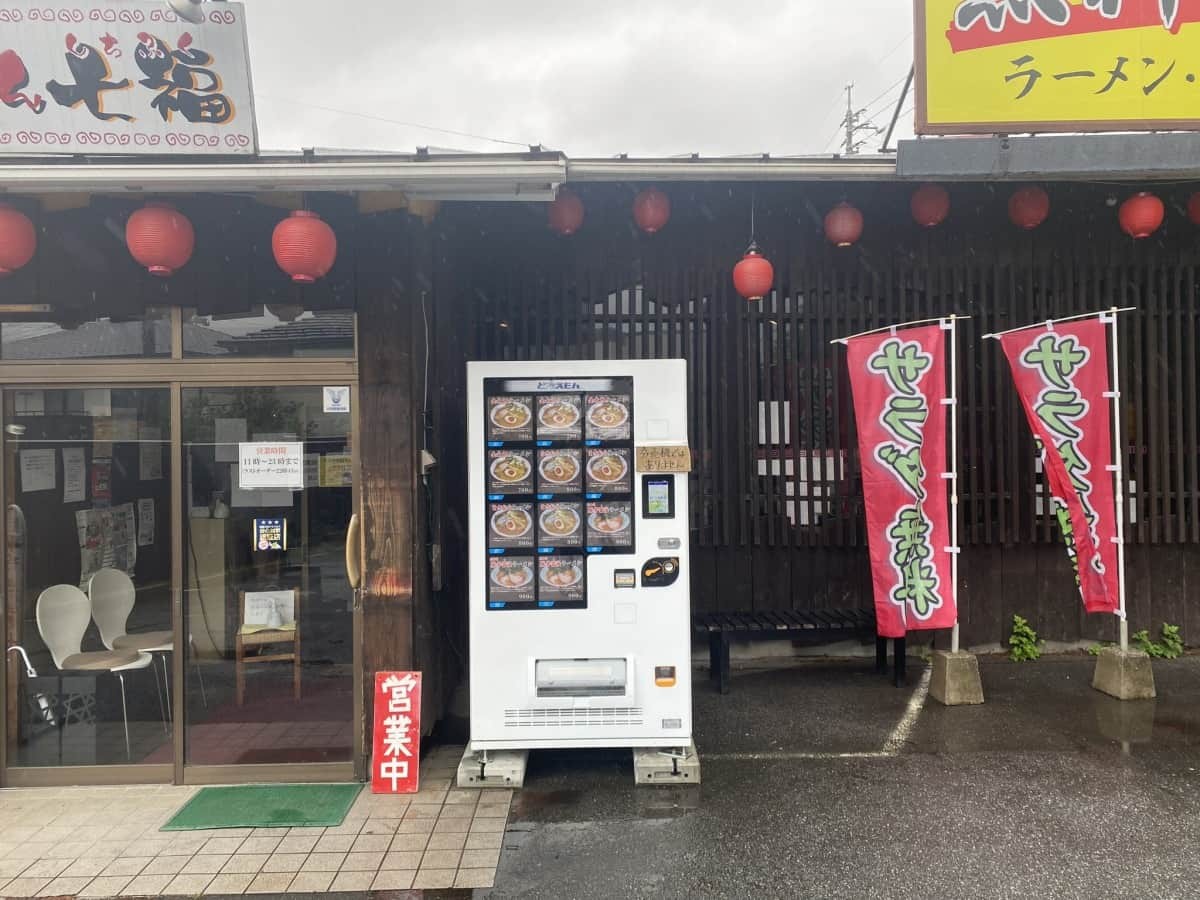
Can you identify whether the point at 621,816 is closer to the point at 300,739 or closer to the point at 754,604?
the point at 300,739

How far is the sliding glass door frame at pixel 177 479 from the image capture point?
14.0 feet

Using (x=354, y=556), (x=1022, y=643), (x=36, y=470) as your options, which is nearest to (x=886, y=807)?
(x=1022, y=643)

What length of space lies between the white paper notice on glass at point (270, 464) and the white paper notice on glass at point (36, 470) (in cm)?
119

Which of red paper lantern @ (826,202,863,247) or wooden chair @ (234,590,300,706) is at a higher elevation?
red paper lantern @ (826,202,863,247)

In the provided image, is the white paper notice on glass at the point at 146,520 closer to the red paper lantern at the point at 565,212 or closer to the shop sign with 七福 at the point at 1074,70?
the red paper lantern at the point at 565,212

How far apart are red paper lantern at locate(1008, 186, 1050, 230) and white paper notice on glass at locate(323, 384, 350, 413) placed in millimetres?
4817

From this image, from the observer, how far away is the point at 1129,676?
5.27m

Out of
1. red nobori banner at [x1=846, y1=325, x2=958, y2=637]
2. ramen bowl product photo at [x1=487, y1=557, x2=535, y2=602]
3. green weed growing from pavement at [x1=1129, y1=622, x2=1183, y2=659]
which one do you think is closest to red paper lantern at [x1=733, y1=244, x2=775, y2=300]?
red nobori banner at [x1=846, y1=325, x2=958, y2=637]

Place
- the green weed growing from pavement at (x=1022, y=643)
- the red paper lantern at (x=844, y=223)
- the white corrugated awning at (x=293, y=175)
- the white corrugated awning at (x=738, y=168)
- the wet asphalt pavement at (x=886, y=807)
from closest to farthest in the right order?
the wet asphalt pavement at (x=886, y=807)
the white corrugated awning at (x=293, y=175)
the white corrugated awning at (x=738, y=168)
the red paper lantern at (x=844, y=223)
the green weed growing from pavement at (x=1022, y=643)

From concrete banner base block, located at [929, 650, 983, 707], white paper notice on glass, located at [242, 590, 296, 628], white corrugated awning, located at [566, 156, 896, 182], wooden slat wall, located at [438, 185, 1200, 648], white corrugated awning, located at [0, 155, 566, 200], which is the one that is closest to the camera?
white corrugated awning, located at [0, 155, 566, 200]

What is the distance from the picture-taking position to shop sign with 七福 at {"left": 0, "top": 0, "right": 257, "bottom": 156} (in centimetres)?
377

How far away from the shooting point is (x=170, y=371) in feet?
14.0

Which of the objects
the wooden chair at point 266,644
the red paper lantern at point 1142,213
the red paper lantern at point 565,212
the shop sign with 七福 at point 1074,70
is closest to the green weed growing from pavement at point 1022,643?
the red paper lantern at point 1142,213

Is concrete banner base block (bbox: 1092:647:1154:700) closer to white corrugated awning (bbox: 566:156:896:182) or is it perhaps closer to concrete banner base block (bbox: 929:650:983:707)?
concrete banner base block (bbox: 929:650:983:707)
